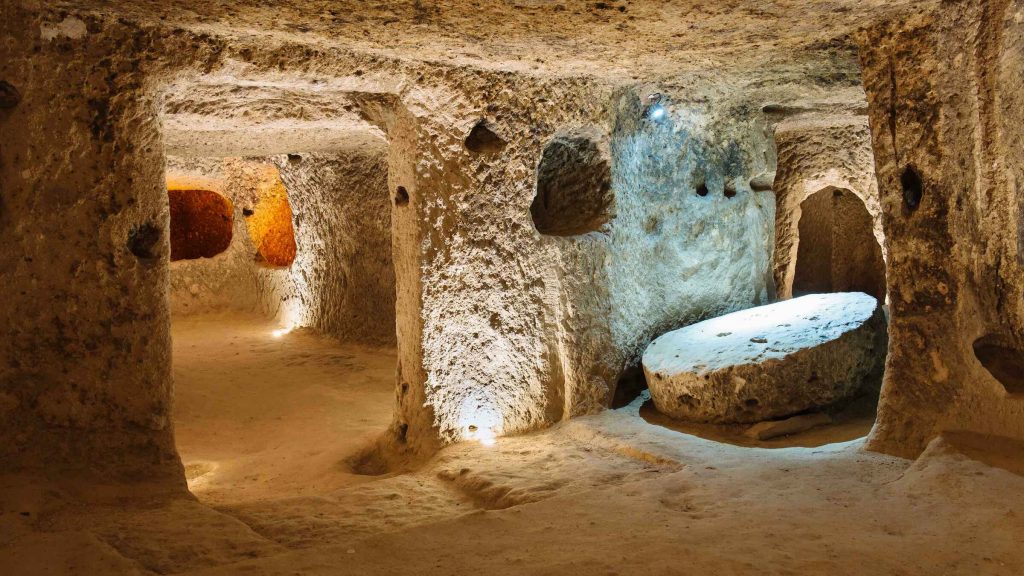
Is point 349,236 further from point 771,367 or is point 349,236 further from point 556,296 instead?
point 771,367

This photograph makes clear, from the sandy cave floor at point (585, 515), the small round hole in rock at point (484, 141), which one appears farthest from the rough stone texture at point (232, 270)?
the small round hole in rock at point (484, 141)

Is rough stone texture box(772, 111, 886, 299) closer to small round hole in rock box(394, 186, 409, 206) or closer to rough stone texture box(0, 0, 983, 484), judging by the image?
rough stone texture box(0, 0, 983, 484)

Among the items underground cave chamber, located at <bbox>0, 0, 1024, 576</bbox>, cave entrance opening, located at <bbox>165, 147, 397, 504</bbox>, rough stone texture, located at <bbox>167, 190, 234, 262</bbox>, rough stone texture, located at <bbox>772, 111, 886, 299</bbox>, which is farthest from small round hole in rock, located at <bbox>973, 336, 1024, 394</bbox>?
rough stone texture, located at <bbox>167, 190, 234, 262</bbox>

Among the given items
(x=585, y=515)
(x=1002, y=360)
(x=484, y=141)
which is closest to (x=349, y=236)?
(x=484, y=141)

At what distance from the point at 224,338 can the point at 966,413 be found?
7.11 meters

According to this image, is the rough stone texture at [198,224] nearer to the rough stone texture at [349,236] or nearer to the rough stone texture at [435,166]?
the rough stone texture at [349,236]

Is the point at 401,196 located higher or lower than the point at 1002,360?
higher

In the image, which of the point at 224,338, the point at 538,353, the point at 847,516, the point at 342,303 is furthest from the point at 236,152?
the point at 847,516

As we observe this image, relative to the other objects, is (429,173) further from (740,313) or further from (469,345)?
(740,313)

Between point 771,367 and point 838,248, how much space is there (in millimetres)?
5711

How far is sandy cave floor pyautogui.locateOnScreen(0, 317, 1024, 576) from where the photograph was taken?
98.4 inches

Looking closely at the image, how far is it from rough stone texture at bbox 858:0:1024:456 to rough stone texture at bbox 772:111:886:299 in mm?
2024

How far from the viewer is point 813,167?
6.14 metres

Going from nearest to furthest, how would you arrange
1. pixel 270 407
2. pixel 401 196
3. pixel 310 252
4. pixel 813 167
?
pixel 401 196
pixel 813 167
pixel 270 407
pixel 310 252
